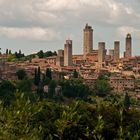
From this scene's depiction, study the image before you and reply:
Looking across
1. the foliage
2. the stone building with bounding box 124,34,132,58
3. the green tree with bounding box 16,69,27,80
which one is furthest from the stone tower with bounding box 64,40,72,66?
the foliage

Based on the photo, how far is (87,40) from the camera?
122 meters

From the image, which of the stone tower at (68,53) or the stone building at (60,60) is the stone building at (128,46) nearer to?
the stone tower at (68,53)

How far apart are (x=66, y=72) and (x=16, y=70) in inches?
531

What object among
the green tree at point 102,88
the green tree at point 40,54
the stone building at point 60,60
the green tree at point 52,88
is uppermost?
the green tree at point 40,54

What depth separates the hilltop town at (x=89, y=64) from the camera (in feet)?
278

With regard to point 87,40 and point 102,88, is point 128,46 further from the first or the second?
point 102,88

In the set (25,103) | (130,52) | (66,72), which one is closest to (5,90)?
(66,72)

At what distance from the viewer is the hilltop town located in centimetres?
8488

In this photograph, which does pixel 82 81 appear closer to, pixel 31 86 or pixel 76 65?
pixel 31 86

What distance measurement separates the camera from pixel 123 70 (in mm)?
104250

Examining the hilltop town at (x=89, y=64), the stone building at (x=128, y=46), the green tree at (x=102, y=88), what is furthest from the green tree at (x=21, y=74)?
the stone building at (x=128, y=46)

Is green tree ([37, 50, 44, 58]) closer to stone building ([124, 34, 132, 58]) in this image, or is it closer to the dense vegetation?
stone building ([124, 34, 132, 58])

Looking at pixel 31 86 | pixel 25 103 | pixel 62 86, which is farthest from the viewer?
pixel 62 86

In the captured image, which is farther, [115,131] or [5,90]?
[5,90]
